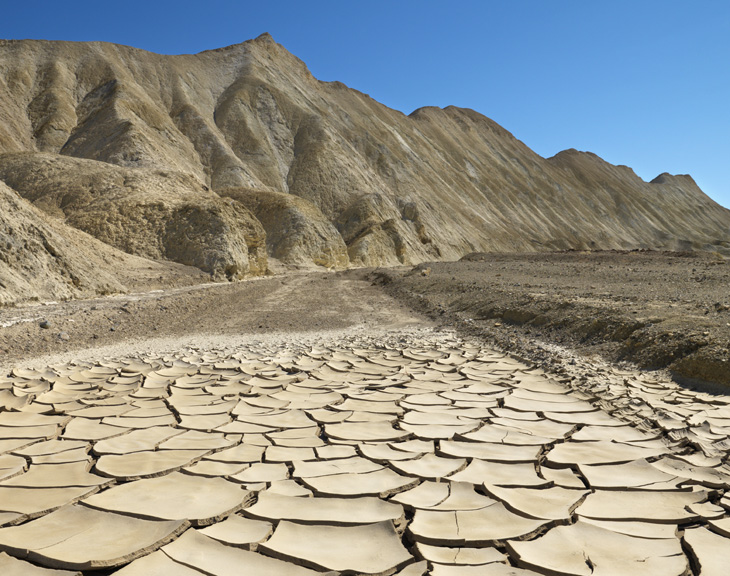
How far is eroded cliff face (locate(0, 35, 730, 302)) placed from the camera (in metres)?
19.5

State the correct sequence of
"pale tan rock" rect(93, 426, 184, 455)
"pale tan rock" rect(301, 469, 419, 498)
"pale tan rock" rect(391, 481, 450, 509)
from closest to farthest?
"pale tan rock" rect(391, 481, 450, 509) → "pale tan rock" rect(301, 469, 419, 498) → "pale tan rock" rect(93, 426, 184, 455)

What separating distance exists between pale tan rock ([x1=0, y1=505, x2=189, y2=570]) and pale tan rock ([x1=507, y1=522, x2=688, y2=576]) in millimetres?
1258

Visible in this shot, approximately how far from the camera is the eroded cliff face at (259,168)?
19.5 meters

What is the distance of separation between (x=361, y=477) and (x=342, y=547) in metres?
0.56

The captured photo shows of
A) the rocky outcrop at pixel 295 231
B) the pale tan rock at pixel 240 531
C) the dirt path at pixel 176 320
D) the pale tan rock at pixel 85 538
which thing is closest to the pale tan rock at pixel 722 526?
the pale tan rock at pixel 240 531

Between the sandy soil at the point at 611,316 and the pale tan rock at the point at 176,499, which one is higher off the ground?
the sandy soil at the point at 611,316

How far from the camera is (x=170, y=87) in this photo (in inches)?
1608

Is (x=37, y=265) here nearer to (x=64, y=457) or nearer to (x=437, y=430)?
(x=64, y=457)

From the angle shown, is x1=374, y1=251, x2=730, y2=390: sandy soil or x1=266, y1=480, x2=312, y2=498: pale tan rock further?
x1=374, y1=251, x2=730, y2=390: sandy soil

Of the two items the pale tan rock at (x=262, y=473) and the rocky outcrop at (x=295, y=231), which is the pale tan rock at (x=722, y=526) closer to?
the pale tan rock at (x=262, y=473)

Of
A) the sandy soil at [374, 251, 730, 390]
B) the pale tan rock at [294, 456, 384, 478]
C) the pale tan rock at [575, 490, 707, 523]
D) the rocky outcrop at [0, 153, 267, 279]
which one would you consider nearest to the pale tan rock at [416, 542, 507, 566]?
the pale tan rock at [575, 490, 707, 523]

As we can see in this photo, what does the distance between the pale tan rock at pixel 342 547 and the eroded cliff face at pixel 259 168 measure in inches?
637

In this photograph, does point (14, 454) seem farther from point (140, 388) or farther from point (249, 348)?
point (249, 348)

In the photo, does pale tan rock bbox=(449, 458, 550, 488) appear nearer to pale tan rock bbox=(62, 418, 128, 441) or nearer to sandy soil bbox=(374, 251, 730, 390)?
pale tan rock bbox=(62, 418, 128, 441)
